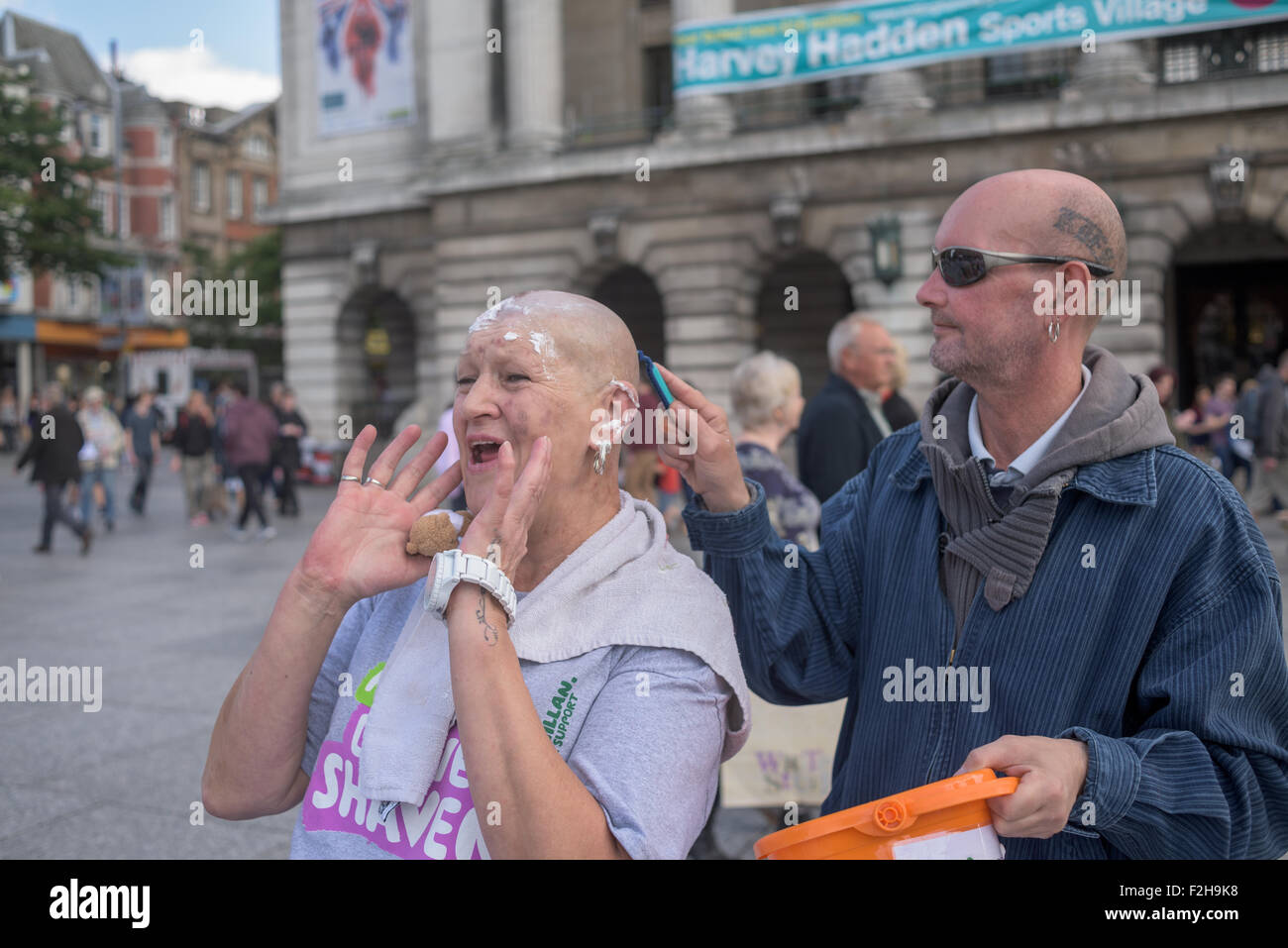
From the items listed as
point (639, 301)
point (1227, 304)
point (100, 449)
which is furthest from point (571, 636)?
point (639, 301)

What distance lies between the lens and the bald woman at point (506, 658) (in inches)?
66.7

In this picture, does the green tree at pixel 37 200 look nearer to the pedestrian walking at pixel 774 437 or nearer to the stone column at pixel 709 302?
the stone column at pixel 709 302

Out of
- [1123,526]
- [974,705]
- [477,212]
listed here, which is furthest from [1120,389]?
[477,212]

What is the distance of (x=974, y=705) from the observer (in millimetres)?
2062

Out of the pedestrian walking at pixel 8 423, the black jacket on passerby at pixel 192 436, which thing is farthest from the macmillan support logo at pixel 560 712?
the pedestrian walking at pixel 8 423

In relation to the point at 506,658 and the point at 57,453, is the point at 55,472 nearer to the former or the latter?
the point at 57,453

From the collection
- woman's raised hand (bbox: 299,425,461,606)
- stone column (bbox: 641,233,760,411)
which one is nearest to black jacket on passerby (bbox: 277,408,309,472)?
stone column (bbox: 641,233,760,411)

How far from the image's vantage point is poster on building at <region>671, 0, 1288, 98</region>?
15.7m

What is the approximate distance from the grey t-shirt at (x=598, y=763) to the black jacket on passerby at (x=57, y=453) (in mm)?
13626

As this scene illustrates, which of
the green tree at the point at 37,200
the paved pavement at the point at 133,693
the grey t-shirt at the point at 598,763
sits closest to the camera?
the grey t-shirt at the point at 598,763

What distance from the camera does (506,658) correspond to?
5.54 ft

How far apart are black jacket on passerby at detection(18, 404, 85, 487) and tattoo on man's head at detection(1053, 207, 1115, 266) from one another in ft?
46.8

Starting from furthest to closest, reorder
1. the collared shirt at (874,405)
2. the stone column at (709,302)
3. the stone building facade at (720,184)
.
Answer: the stone column at (709,302) → the stone building facade at (720,184) → the collared shirt at (874,405)
